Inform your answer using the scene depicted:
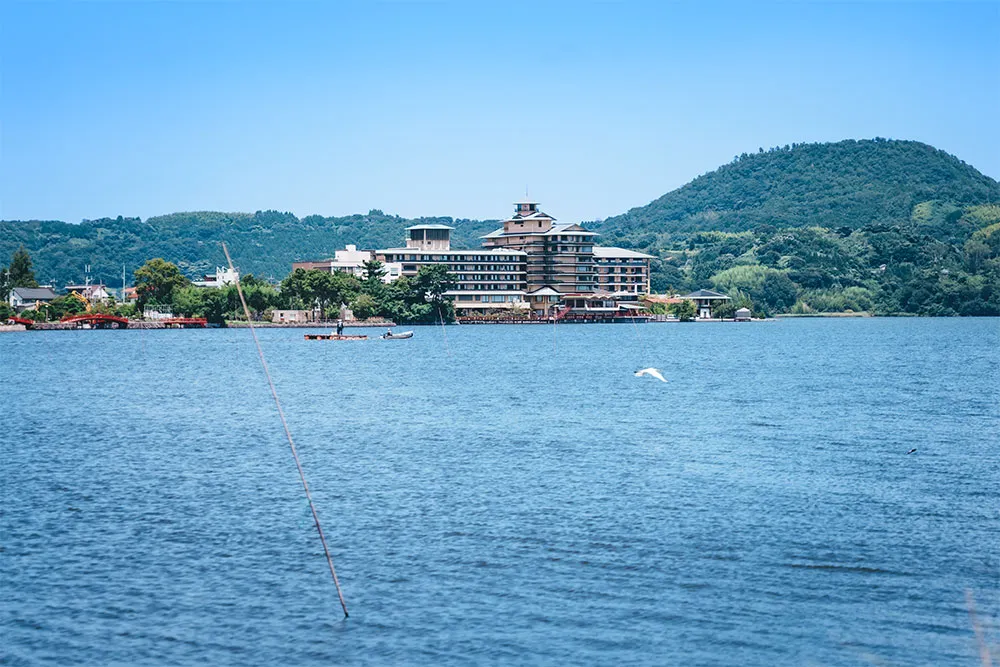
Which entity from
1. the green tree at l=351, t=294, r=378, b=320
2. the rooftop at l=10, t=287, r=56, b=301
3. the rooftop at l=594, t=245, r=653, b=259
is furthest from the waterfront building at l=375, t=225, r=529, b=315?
the rooftop at l=10, t=287, r=56, b=301

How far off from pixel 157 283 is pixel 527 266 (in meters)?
52.9

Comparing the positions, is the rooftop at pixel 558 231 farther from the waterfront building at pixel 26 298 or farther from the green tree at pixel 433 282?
the waterfront building at pixel 26 298

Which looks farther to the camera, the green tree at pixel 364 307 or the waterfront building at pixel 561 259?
the waterfront building at pixel 561 259

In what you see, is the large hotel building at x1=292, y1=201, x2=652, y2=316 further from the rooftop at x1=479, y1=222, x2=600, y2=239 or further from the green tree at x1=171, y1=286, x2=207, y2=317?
the green tree at x1=171, y1=286, x2=207, y2=317

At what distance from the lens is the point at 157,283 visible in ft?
495

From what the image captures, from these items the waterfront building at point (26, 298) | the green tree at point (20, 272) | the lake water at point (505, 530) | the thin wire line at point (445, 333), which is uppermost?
the green tree at point (20, 272)

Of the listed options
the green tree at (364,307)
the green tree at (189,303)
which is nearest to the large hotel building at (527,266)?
the green tree at (364,307)

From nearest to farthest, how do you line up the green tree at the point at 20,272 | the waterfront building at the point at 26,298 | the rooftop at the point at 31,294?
the waterfront building at the point at 26,298 < the rooftop at the point at 31,294 < the green tree at the point at 20,272

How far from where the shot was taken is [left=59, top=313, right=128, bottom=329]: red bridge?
472ft

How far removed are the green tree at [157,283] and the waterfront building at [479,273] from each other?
31.5 metres

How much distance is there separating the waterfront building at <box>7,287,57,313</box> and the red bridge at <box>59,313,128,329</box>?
13529 millimetres

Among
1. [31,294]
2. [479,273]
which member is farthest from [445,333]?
[31,294]

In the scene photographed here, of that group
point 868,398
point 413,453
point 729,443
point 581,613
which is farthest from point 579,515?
point 868,398

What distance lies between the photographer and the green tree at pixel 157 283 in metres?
150
